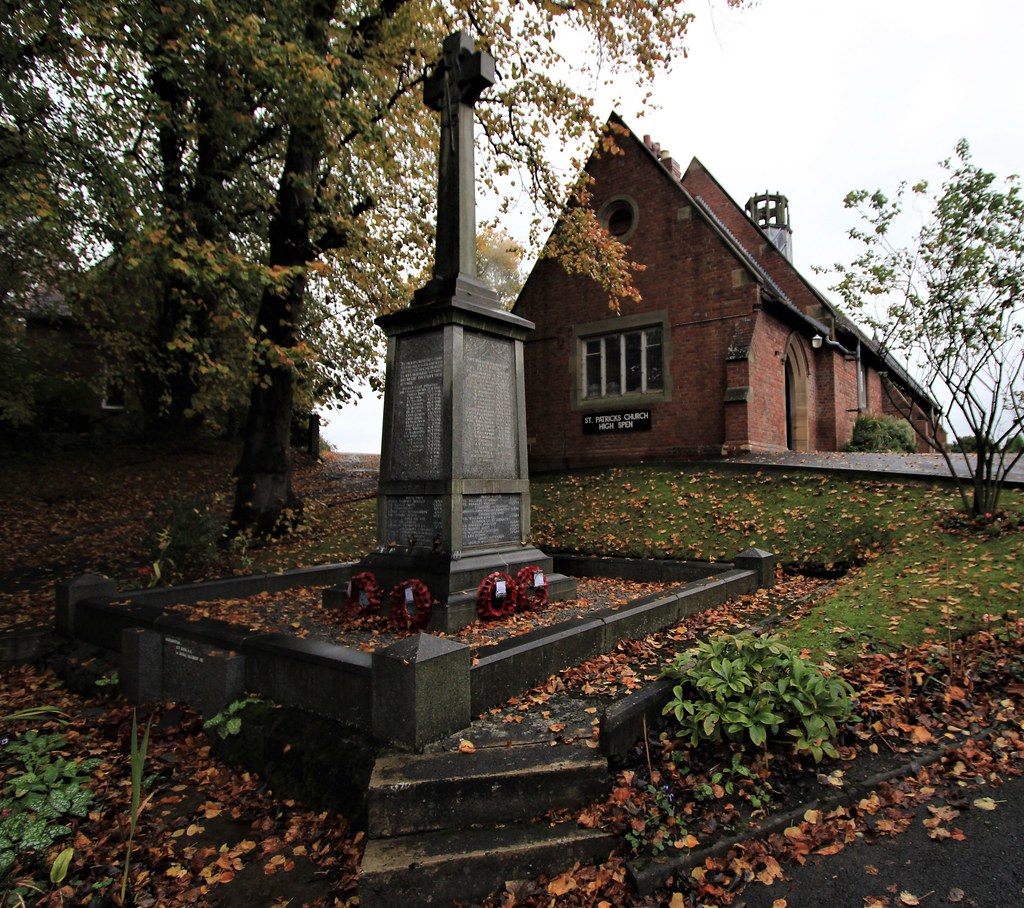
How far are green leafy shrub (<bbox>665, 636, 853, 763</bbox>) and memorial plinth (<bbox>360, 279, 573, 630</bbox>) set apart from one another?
284 cm

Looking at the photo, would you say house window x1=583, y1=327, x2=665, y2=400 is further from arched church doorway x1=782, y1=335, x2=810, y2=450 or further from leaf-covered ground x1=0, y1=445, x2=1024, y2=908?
leaf-covered ground x1=0, y1=445, x2=1024, y2=908

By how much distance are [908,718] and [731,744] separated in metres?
1.40

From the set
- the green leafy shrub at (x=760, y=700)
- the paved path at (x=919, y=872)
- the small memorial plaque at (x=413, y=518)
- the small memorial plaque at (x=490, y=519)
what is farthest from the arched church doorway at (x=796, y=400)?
the paved path at (x=919, y=872)

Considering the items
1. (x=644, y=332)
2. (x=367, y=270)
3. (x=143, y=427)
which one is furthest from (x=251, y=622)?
(x=143, y=427)

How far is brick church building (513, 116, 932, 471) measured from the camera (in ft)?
50.8

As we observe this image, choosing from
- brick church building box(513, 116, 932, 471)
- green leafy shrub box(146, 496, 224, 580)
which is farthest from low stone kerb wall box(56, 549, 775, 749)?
brick church building box(513, 116, 932, 471)

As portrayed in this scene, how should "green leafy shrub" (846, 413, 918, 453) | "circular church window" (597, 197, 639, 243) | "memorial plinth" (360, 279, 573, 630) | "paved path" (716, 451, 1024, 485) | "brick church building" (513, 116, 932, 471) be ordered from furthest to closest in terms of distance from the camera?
"green leafy shrub" (846, 413, 918, 453) → "circular church window" (597, 197, 639, 243) → "brick church building" (513, 116, 932, 471) → "paved path" (716, 451, 1024, 485) → "memorial plinth" (360, 279, 573, 630)

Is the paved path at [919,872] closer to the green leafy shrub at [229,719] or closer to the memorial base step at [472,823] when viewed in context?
the memorial base step at [472,823]

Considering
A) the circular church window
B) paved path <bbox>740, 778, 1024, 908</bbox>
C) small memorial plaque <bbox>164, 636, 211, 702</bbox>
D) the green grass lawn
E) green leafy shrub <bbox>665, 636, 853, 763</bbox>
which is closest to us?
paved path <bbox>740, 778, 1024, 908</bbox>

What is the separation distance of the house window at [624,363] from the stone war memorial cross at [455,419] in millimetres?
9969

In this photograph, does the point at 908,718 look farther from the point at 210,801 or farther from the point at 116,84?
the point at 116,84

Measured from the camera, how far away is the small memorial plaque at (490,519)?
6629 mm

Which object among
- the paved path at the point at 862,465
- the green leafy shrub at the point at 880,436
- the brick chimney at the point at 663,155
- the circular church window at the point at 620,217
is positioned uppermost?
the brick chimney at the point at 663,155

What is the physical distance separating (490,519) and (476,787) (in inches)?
151
